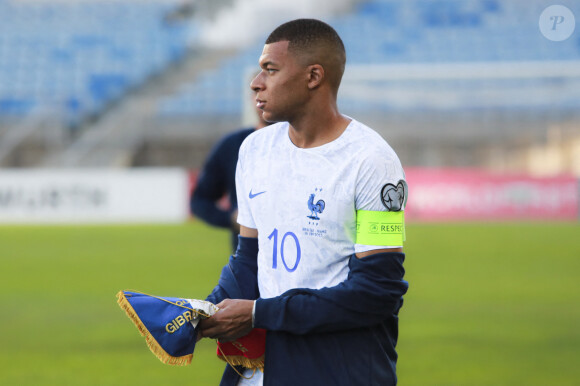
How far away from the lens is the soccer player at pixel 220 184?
4.60m

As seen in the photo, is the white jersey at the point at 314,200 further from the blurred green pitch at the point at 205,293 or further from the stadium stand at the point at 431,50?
the stadium stand at the point at 431,50

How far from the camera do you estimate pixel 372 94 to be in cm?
2241

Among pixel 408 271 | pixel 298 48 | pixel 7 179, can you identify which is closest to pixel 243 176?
pixel 298 48

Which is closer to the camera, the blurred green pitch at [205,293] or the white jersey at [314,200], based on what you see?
the white jersey at [314,200]

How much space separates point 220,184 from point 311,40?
2675 mm

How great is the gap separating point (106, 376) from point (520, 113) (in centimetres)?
1976

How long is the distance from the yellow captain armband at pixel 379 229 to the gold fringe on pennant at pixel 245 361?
0.50 meters

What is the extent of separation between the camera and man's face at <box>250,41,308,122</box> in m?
2.29

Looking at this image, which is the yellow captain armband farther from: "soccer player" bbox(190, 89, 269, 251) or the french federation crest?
"soccer player" bbox(190, 89, 269, 251)

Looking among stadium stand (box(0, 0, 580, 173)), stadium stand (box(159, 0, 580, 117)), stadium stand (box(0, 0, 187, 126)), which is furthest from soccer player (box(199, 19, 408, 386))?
stadium stand (box(0, 0, 187, 126))

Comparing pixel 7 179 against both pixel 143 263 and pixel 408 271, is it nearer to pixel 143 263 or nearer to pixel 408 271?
pixel 143 263

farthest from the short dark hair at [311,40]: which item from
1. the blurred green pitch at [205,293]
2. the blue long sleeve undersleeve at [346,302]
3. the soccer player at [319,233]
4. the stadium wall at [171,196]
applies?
the stadium wall at [171,196]

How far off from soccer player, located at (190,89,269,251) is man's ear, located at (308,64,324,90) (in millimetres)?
2205

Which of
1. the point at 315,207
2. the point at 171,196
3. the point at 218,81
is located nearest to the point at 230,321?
the point at 315,207
